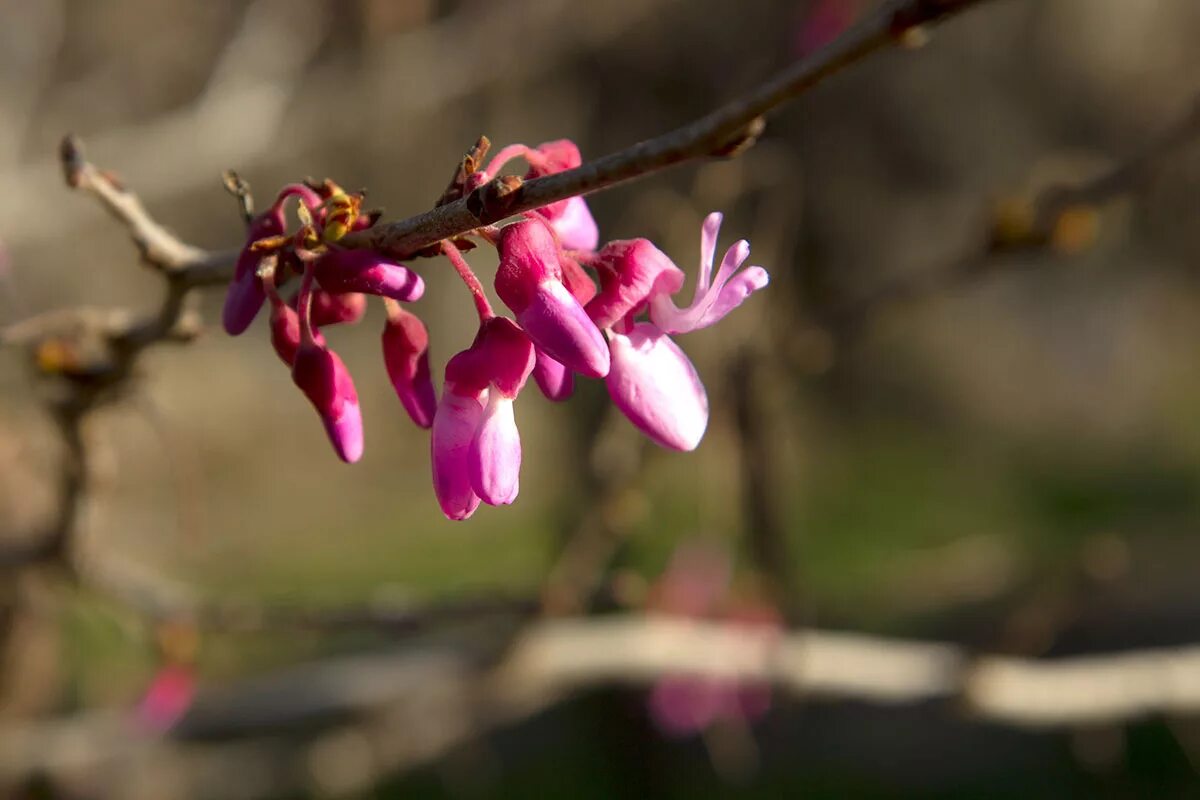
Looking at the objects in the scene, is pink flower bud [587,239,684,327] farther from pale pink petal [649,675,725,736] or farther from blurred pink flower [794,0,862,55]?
blurred pink flower [794,0,862,55]

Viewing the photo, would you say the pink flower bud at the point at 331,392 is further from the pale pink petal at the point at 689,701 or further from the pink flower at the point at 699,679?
the pale pink petal at the point at 689,701

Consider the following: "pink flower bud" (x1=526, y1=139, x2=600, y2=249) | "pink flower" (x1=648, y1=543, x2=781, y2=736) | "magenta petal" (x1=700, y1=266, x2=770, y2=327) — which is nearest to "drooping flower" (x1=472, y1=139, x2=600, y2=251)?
"pink flower bud" (x1=526, y1=139, x2=600, y2=249)

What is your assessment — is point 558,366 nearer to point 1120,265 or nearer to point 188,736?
point 188,736

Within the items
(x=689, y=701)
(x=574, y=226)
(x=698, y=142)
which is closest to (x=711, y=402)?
(x=689, y=701)

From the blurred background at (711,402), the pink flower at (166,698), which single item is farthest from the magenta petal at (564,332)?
the pink flower at (166,698)

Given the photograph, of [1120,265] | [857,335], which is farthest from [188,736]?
[1120,265]

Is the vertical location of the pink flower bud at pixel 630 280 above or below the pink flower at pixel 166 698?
below

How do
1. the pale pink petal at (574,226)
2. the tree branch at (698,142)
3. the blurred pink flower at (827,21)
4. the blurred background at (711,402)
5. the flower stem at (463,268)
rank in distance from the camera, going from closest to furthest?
the tree branch at (698,142), the flower stem at (463,268), the pale pink petal at (574,226), the blurred background at (711,402), the blurred pink flower at (827,21)

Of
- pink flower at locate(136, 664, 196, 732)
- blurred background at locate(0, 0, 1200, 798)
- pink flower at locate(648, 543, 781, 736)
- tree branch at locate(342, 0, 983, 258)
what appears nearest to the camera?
tree branch at locate(342, 0, 983, 258)

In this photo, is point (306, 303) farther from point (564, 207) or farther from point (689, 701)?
point (689, 701)
